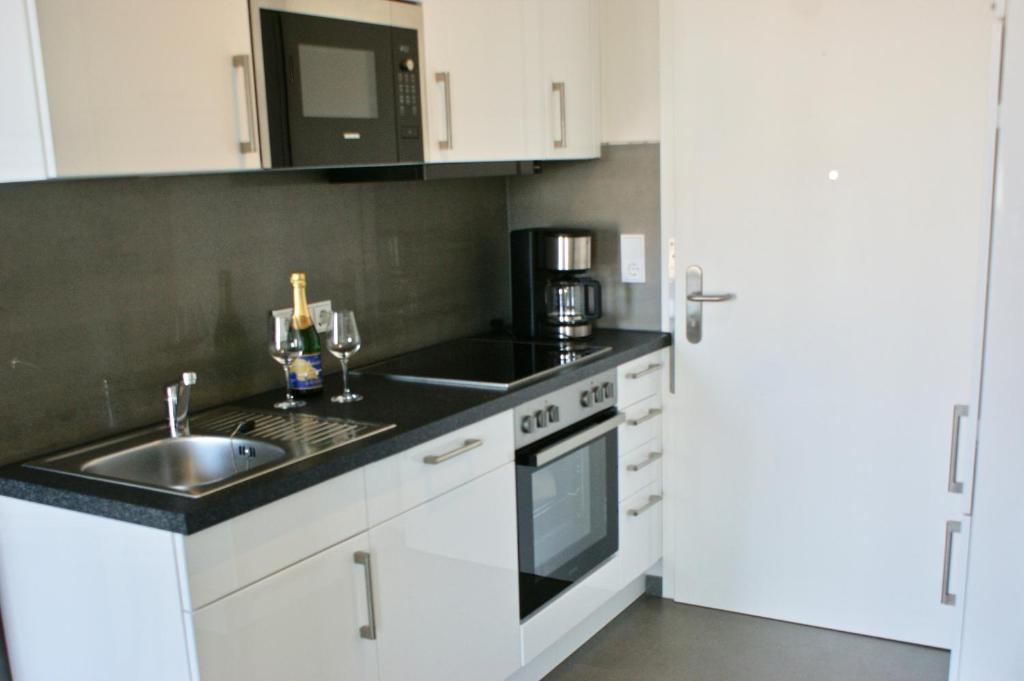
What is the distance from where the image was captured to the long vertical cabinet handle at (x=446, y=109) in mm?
2631

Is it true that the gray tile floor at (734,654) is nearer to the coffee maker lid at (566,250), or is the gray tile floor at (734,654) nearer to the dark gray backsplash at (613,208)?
the dark gray backsplash at (613,208)

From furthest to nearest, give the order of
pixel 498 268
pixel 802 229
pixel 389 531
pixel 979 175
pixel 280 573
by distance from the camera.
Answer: pixel 498 268
pixel 802 229
pixel 979 175
pixel 389 531
pixel 280 573

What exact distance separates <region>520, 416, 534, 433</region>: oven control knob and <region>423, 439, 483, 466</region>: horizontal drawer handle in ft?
0.64

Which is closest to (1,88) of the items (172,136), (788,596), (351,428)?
(172,136)

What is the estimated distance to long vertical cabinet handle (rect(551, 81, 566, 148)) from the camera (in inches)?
121

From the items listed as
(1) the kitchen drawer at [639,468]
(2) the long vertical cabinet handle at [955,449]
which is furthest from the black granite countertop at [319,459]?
(2) the long vertical cabinet handle at [955,449]

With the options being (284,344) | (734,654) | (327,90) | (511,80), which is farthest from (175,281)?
(734,654)

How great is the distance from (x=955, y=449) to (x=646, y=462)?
0.93m

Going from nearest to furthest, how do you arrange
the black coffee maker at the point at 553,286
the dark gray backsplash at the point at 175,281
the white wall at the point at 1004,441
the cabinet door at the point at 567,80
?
the white wall at the point at 1004,441
the dark gray backsplash at the point at 175,281
the cabinet door at the point at 567,80
the black coffee maker at the point at 553,286

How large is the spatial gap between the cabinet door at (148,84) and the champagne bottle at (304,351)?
454mm

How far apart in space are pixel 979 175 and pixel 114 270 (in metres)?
2.28

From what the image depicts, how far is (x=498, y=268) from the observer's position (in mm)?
3568

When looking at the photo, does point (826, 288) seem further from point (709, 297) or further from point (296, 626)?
point (296, 626)

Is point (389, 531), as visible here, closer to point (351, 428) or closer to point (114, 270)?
point (351, 428)
